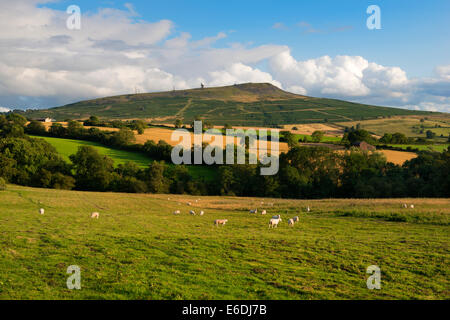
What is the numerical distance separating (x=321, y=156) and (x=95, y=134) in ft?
281

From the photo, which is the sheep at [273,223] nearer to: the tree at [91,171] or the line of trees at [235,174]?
the line of trees at [235,174]

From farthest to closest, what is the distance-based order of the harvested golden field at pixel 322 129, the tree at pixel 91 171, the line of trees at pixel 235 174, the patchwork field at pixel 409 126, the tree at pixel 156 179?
the harvested golden field at pixel 322 129, the patchwork field at pixel 409 126, the tree at pixel 156 179, the tree at pixel 91 171, the line of trees at pixel 235 174

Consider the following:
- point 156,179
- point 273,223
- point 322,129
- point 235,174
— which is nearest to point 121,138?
point 156,179

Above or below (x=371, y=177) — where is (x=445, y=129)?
above

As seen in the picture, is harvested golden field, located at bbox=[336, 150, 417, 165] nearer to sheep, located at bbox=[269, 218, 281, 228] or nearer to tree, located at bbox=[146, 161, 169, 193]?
tree, located at bbox=[146, 161, 169, 193]

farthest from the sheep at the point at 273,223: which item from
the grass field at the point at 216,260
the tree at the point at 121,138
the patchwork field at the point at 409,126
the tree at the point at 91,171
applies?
the patchwork field at the point at 409,126

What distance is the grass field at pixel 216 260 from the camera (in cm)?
1241

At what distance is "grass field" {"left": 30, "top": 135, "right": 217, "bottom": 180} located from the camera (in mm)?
92500

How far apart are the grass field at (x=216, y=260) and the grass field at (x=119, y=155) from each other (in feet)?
214

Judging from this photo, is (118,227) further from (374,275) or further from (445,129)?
(445,129)

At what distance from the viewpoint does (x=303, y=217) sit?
33656 mm

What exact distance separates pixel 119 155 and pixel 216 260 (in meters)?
94.0

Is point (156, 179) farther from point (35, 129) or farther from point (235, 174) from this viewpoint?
point (35, 129)

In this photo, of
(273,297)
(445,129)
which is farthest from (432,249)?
(445,129)
